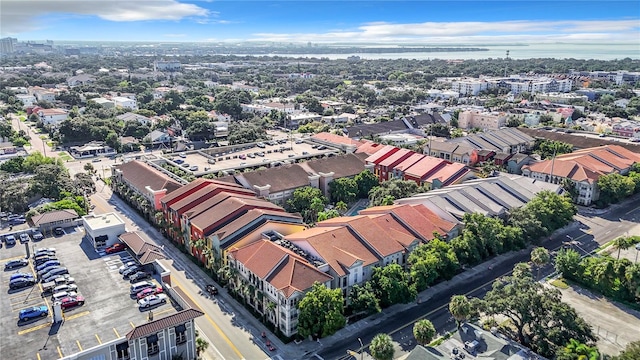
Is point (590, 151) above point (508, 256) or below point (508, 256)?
above

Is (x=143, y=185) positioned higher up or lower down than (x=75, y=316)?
lower down

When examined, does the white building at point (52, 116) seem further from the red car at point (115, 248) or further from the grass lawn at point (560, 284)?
the grass lawn at point (560, 284)

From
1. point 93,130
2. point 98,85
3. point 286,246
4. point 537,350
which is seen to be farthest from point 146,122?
point 537,350

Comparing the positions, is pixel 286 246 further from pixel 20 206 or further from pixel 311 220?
pixel 20 206

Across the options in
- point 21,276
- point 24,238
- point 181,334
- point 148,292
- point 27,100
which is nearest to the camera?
point 181,334

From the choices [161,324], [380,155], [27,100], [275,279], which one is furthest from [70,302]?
A: [27,100]

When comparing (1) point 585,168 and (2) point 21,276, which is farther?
(1) point 585,168

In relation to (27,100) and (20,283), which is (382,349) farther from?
(27,100)

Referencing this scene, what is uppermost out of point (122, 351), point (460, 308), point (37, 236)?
point (37, 236)
